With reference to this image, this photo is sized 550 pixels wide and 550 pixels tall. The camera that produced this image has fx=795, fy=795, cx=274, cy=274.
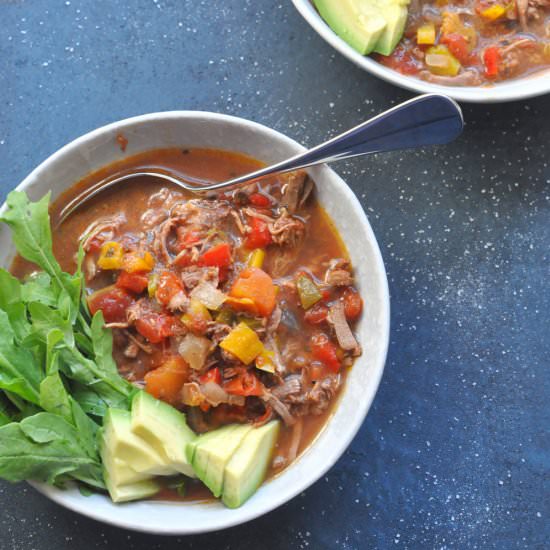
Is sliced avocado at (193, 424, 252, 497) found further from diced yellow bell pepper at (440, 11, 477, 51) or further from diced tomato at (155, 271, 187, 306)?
diced yellow bell pepper at (440, 11, 477, 51)

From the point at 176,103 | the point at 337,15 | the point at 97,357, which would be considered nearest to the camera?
the point at 97,357

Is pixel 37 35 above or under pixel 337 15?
above

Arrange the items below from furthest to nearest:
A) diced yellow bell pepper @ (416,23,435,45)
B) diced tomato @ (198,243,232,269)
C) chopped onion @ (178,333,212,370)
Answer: diced yellow bell pepper @ (416,23,435,45) < diced tomato @ (198,243,232,269) < chopped onion @ (178,333,212,370)

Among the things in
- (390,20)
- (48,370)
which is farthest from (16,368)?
(390,20)

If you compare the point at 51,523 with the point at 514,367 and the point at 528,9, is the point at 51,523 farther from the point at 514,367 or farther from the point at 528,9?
the point at 528,9

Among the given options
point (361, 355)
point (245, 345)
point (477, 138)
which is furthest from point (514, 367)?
point (245, 345)

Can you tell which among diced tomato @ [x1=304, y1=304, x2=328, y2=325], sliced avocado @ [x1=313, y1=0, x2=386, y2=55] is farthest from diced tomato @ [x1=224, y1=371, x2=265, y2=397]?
sliced avocado @ [x1=313, y1=0, x2=386, y2=55]

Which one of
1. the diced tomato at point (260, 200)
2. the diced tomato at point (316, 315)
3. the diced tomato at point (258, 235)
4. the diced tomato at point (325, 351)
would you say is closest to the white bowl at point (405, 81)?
the diced tomato at point (260, 200)
